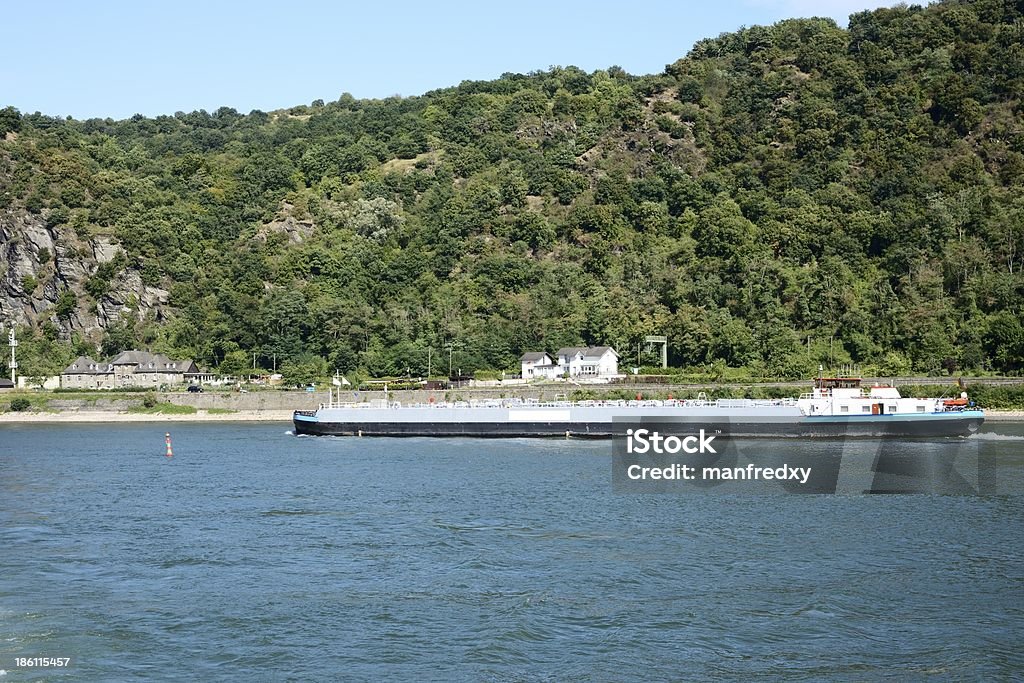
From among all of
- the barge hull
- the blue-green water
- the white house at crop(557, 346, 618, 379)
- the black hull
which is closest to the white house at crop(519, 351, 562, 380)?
the white house at crop(557, 346, 618, 379)

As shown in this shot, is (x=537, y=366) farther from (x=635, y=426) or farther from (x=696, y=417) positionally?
(x=696, y=417)

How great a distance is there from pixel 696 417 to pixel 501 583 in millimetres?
39314

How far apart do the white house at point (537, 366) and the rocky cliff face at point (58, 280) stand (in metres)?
54.5

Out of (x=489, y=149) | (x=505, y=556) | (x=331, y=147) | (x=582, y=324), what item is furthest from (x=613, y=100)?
(x=505, y=556)

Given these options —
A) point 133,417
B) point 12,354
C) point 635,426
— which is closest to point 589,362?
point 635,426

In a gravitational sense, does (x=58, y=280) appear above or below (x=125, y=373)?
above

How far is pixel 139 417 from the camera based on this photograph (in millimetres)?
99000

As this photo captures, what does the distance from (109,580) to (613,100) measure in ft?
517

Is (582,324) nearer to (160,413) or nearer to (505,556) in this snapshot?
(160,413)

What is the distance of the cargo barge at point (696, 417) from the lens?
6359 cm

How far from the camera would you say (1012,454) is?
Result: 53.2 m

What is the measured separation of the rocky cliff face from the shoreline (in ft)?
106

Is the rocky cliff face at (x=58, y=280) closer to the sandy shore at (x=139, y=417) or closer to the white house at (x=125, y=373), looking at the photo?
the white house at (x=125, y=373)

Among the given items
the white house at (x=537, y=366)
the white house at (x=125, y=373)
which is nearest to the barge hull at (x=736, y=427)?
the white house at (x=537, y=366)
